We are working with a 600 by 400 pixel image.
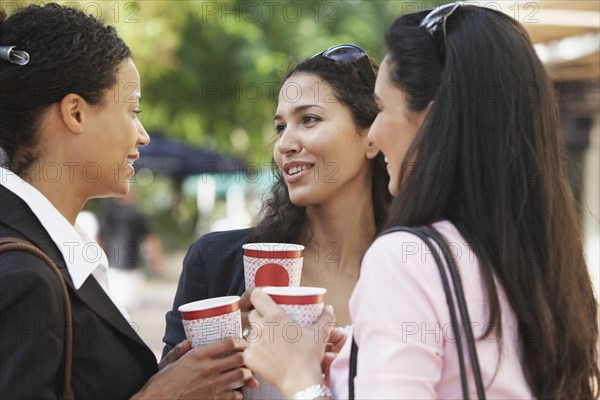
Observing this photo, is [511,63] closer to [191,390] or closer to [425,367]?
[425,367]

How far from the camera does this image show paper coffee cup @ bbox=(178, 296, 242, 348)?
2.02 meters

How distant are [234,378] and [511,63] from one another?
42.5 inches

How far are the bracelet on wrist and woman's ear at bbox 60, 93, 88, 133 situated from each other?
960mm

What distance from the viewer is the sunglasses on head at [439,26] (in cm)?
173

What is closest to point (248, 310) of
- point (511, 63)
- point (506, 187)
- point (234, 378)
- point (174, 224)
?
point (234, 378)

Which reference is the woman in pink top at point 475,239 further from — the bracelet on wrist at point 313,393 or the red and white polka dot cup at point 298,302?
the red and white polka dot cup at point 298,302

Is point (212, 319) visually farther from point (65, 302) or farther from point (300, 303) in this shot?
point (65, 302)

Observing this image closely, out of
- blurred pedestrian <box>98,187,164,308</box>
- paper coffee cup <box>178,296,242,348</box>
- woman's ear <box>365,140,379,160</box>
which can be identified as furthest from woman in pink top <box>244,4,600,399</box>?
blurred pedestrian <box>98,187,164,308</box>

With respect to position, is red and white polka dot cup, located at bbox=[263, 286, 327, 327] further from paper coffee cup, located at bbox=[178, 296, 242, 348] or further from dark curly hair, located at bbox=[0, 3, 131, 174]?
dark curly hair, located at bbox=[0, 3, 131, 174]

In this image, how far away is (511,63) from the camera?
1684 millimetres

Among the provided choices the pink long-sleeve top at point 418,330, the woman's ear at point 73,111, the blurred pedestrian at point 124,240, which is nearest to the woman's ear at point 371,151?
the woman's ear at point 73,111

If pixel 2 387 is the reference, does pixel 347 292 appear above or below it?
below

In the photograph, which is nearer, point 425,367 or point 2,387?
point 425,367

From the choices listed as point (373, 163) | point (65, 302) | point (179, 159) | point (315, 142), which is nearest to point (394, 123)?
point (65, 302)
